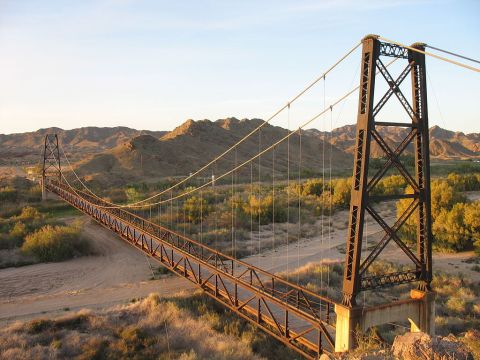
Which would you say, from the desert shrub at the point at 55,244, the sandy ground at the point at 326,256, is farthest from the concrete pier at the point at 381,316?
the desert shrub at the point at 55,244

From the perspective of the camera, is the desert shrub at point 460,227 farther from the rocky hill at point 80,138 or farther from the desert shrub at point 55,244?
the rocky hill at point 80,138

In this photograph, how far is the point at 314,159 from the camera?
9856 cm

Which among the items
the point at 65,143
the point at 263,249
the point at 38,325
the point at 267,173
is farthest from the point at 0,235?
the point at 65,143

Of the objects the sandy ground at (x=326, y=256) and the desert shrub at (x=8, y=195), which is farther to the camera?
the desert shrub at (x=8, y=195)

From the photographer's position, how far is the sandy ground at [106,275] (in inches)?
640

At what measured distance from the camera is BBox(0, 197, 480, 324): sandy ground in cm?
1625

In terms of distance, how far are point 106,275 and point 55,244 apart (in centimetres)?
493

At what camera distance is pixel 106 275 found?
2000cm

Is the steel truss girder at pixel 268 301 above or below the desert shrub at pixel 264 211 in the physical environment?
below

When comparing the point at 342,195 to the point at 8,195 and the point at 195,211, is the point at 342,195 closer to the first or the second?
the point at 195,211

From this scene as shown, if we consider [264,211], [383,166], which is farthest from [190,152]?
[383,166]

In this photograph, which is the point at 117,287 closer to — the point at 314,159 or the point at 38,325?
the point at 38,325

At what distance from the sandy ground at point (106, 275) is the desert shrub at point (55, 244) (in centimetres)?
76

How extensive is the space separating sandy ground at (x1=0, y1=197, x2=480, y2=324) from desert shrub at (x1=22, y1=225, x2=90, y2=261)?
756 mm
